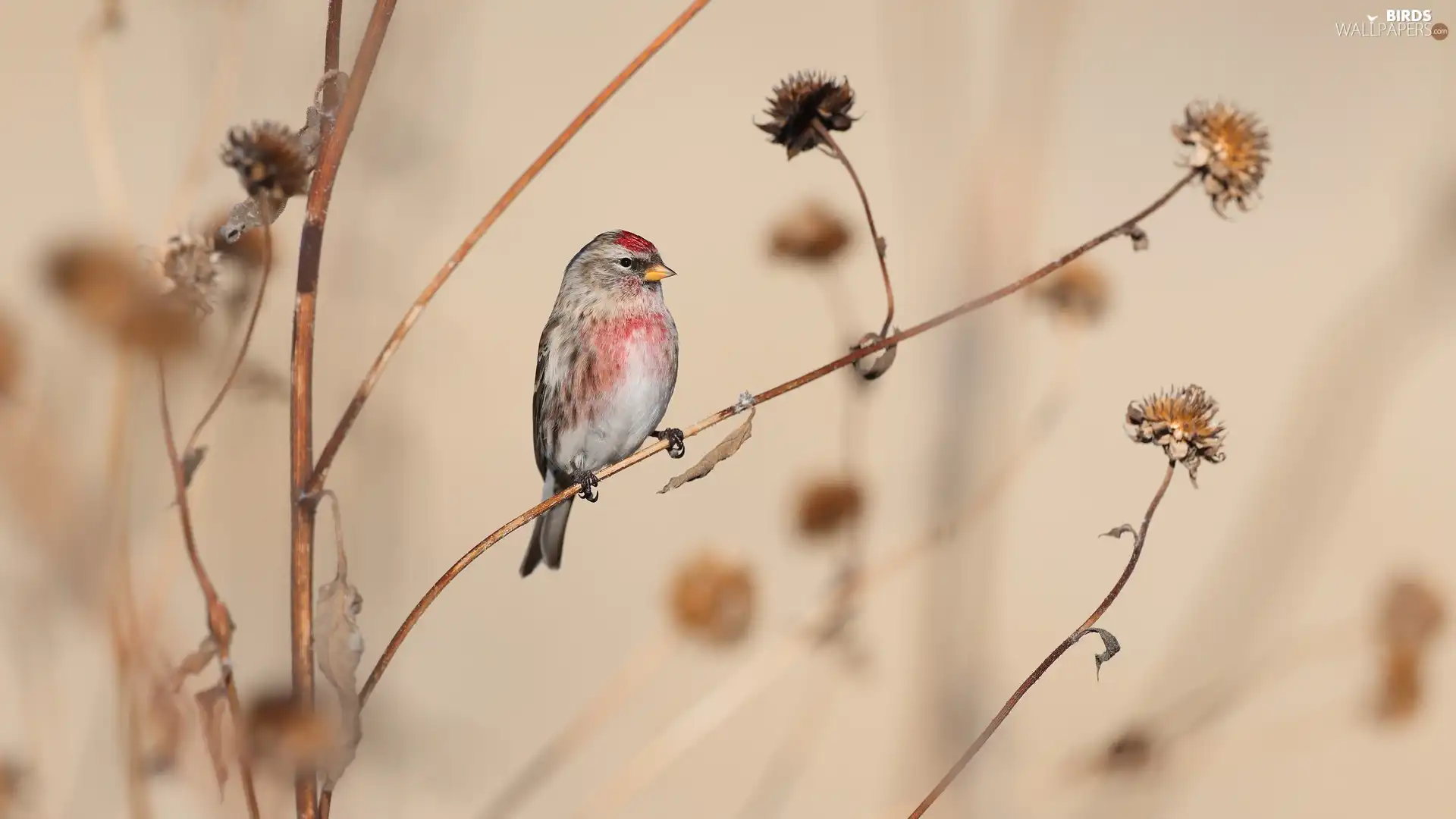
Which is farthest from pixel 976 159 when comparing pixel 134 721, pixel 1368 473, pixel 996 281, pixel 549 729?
pixel 1368 473

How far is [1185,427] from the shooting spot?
1.26 meters

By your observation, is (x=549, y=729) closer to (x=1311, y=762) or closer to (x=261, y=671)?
(x=261, y=671)

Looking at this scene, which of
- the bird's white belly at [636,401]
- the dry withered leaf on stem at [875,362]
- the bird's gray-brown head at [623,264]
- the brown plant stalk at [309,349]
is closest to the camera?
the brown plant stalk at [309,349]

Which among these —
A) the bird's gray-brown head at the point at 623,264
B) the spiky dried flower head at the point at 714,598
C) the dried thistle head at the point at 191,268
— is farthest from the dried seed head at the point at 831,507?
the dried thistle head at the point at 191,268

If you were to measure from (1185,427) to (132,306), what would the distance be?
0.99m

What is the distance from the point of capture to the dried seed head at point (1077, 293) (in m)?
1.81

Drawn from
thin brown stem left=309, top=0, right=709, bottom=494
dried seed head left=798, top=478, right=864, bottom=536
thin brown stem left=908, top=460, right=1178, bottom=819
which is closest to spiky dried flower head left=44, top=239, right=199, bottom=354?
thin brown stem left=309, top=0, right=709, bottom=494

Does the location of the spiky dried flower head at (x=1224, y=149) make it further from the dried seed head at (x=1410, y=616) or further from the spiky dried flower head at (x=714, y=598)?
the spiky dried flower head at (x=714, y=598)

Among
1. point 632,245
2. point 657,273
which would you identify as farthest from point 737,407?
point 632,245

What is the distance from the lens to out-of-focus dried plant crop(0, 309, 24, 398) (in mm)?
1207

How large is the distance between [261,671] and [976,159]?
1.28 metres

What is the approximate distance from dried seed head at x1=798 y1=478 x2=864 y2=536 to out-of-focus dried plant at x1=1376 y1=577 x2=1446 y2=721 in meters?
0.71

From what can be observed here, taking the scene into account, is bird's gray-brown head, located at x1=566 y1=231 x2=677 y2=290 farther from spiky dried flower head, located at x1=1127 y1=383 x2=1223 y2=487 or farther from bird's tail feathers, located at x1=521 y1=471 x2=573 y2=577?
spiky dried flower head, located at x1=1127 y1=383 x2=1223 y2=487

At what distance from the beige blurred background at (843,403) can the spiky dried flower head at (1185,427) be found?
41 centimetres
